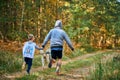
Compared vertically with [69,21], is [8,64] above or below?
above

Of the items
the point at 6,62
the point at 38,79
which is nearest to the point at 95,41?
the point at 6,62

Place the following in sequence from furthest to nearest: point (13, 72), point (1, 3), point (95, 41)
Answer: point (95, 41) < point (1, 3) < point (13, 72)

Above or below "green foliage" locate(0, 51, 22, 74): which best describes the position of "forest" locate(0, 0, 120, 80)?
below

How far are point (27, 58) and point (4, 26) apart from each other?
71.6ft

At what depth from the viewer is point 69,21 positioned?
34531mm

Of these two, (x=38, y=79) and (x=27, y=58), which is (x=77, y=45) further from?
(x=38, y=79)

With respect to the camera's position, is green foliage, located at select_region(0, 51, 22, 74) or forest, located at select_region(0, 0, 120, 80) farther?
forest, located at select_region(0, 0, 120, 80)

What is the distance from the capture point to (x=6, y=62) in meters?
14.8

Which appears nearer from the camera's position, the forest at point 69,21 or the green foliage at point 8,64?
the green foliage at point 8,64

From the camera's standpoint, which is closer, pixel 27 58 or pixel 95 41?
pixel 27 58

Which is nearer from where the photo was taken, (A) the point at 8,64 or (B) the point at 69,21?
(A) the point at 8,64

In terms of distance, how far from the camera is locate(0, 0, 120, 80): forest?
3331cm

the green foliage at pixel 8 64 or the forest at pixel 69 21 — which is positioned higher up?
the green foliage at pixel 8 64

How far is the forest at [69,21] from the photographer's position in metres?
33.3
